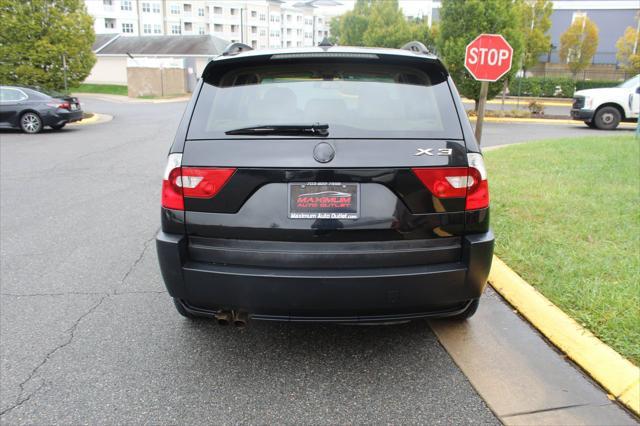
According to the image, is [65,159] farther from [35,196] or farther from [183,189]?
[183,189]

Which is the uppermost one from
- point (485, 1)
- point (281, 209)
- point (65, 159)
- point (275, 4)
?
point (275, 4)

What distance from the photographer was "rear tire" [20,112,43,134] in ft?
52.2

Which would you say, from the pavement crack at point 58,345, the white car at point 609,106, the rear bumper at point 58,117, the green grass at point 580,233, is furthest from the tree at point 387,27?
the pavement crack at point 58,345

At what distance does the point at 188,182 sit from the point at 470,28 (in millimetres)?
20414

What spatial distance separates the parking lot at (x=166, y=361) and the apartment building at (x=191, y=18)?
2881 inches

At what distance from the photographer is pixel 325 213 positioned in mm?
2756

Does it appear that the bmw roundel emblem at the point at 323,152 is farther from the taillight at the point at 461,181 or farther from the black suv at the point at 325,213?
the taillight at the point at 461,181

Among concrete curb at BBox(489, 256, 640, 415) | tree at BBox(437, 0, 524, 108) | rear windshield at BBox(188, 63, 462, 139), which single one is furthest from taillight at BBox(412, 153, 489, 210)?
tree at BBox(437, 0, 524, 108)

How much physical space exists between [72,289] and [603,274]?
4214 mm

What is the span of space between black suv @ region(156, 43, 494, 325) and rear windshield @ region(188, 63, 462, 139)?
0.01m

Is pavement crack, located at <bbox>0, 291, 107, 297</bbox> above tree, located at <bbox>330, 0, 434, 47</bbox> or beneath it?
beneath

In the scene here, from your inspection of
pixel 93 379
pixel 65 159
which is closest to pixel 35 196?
pixel 65 159

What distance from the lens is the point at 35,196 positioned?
7551mm

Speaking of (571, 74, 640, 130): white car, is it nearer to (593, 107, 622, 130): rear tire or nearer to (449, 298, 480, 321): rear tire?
(593, 107, 622, 130): rear tire
